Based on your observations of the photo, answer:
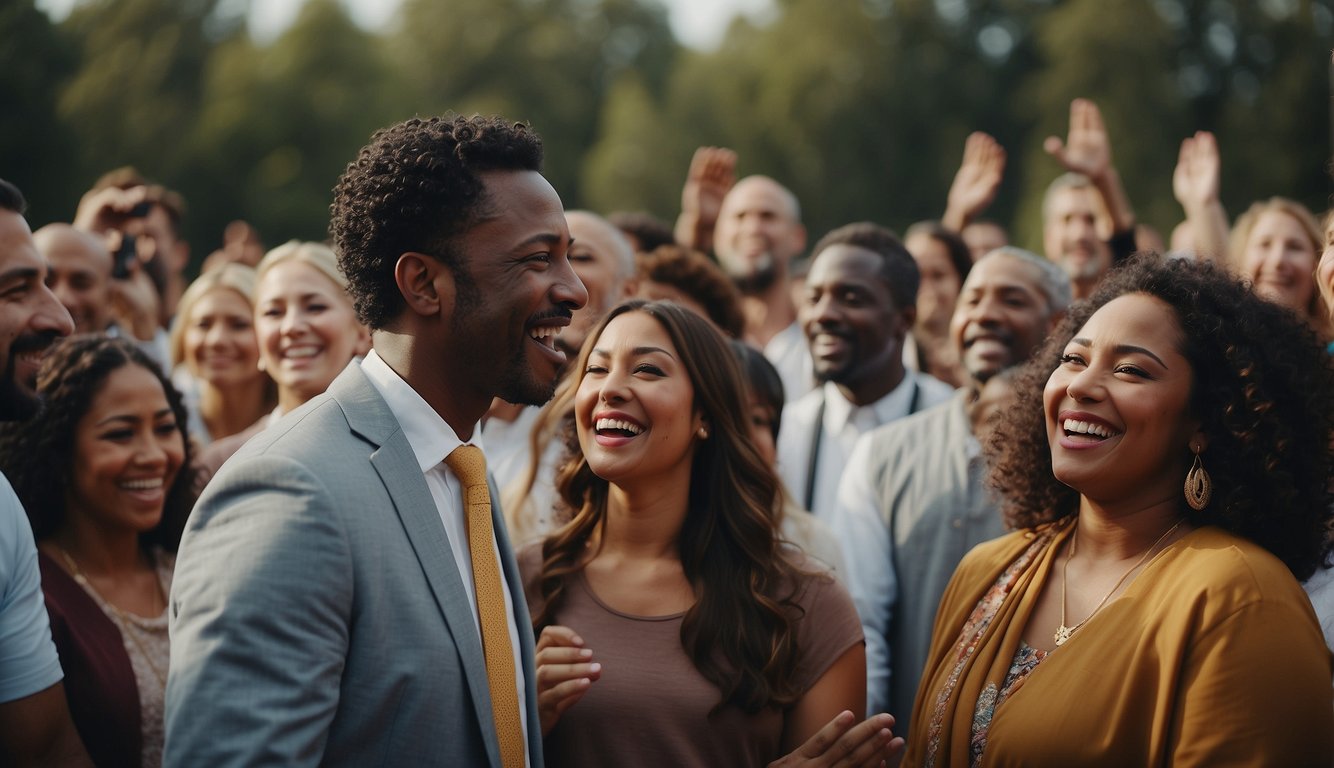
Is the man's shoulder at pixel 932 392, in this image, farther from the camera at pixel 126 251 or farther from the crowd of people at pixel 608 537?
the camera at pixel 126 251

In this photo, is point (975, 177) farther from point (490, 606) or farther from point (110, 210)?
point (490, 606)

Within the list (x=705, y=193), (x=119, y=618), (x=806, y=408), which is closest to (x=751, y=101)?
(x=705, y=193)

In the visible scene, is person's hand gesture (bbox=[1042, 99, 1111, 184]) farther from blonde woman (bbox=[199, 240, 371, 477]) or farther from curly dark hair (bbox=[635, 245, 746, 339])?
blonde woman (bbox=[199, 240, 371, 477])

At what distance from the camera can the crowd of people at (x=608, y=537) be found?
9.25ft

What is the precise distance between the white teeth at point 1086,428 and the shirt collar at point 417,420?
1.82 meters

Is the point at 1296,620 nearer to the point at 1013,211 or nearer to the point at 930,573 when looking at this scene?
the point at 930,573

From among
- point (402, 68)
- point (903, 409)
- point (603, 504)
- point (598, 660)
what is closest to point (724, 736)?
point (598, 660)

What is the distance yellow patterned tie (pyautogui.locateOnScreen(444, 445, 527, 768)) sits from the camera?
10.2ft

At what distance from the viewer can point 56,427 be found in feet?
15.0

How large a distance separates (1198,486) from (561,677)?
190 cm

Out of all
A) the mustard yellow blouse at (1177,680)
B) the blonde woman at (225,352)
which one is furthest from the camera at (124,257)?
the mustard yellow blouse at (1177,680)

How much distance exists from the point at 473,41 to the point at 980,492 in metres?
59.4

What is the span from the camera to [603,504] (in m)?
4.59

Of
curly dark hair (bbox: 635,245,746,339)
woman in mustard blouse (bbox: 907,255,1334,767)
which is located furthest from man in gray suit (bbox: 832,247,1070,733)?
curly dark hair (bbox: 635,245,746,339)
